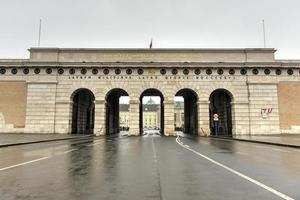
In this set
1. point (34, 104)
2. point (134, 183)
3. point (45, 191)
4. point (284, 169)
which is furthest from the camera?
point (34, 104)

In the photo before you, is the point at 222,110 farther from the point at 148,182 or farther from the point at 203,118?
the point at 148,182

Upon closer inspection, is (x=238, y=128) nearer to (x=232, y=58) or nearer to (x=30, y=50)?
(x=232, y=58)

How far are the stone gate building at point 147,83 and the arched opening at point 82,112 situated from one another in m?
2.69

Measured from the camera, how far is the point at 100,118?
42188 mm

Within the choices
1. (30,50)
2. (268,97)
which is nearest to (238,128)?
(268,97)

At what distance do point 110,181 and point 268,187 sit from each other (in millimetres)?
3932

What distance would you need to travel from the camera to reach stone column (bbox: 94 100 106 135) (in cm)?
4206

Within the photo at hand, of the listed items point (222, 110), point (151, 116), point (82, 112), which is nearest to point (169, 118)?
point (222, 110)

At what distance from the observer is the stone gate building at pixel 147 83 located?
136 ft

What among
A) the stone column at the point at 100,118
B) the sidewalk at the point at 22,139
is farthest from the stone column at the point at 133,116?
the sidewalk at the point at 22,139

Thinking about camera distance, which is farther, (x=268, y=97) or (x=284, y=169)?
(x=268, y=97)

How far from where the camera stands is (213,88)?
139 ft

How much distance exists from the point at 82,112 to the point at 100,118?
8910mm

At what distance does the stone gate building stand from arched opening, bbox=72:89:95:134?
8.84 ft
